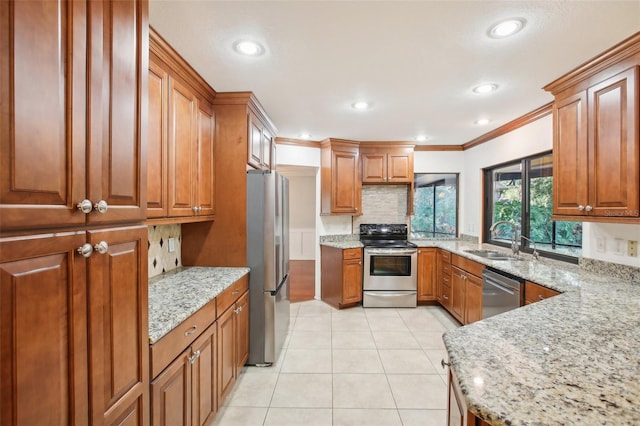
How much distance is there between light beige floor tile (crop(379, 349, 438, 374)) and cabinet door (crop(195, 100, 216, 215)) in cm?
211

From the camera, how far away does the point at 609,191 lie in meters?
1.82

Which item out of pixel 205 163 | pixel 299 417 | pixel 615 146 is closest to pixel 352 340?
pixel 299 417

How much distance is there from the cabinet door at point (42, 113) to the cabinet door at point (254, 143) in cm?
176

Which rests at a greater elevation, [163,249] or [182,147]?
[182,147]

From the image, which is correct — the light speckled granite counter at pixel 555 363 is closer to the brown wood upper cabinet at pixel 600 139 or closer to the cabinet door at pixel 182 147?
the brown wood upper cabinet at pixel 600 139

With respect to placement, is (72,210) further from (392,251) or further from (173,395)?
(392,251)

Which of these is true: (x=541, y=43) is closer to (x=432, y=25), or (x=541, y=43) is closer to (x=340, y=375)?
(x=432, y=25)

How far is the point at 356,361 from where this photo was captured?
2625mm

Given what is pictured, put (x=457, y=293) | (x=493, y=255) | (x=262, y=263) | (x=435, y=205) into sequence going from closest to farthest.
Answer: (x=262, y=263)
(x=493, y=255)
(x=457, y=293)
(x=435, y=205)

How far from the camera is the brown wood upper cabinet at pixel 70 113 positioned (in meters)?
0.63

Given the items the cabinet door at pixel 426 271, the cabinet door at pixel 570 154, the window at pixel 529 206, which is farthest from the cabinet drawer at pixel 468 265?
the cabinet door at pixel 570 154

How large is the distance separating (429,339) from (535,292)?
130 centimetres

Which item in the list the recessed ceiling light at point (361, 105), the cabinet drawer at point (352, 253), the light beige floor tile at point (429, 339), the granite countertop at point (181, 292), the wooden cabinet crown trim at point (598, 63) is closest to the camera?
the granite countertop at point (181, 292)

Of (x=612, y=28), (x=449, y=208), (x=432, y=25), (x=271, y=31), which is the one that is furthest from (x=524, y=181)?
(x=271, y=31)
